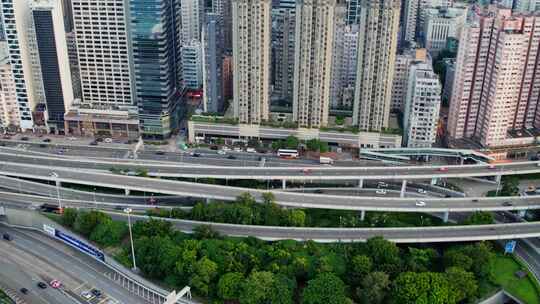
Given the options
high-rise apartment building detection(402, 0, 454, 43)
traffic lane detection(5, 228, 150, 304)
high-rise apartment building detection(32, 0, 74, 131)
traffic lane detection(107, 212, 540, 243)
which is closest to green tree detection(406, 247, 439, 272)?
traffic lane detection(107, 212, 540, 243)

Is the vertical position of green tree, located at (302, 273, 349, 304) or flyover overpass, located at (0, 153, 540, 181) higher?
flyover overpass, located at (0, 153, 540, 181)

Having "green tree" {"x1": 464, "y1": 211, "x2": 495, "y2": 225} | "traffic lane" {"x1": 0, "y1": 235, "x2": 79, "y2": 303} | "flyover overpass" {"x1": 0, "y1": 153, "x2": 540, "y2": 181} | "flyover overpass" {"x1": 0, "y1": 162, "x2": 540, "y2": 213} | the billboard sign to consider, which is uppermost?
"flyover overpass" {"x1": 0, "y1": 153, "x2": 540, "y2": 181}

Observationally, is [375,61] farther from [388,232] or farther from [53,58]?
[53,58]

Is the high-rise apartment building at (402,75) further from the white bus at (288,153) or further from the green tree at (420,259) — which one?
the green tree at (420,259)

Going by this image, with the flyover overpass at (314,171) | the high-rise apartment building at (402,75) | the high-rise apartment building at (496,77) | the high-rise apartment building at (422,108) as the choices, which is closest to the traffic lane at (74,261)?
the flyover overpass at (314,171)

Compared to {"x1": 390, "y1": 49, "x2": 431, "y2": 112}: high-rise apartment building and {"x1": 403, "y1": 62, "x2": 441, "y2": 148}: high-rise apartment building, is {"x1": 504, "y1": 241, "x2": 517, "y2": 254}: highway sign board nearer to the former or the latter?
{"x1": 403, "y1": 62, "x2": 441, "y2": 148}: high-rise apartment building

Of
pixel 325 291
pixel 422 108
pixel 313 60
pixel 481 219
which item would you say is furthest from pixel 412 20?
pixel 325 291
